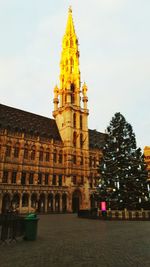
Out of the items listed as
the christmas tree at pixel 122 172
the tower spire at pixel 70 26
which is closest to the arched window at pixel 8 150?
the christmas tree at pixel 122 172

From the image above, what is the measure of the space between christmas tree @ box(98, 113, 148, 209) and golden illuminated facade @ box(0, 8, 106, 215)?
16.9m

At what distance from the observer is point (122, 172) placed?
2662 centimetres

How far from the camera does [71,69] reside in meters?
64.9

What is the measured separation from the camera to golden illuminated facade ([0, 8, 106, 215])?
41.6 metres

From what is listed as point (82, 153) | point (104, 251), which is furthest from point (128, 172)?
point (82, 153)

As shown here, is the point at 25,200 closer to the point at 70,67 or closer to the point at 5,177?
the point at 5,177

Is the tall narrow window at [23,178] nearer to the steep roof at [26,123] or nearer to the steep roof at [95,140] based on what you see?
the steep roof at [26,123]

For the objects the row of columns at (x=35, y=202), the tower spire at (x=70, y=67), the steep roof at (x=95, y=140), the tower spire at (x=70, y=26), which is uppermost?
the tower spire at (x=70, y=26)

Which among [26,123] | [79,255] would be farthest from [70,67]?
[79,255]

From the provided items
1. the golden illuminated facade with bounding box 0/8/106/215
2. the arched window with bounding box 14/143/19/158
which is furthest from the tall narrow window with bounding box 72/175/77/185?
the arched window with bounding box 14/143/19/158

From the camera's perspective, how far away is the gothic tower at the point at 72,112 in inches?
2047

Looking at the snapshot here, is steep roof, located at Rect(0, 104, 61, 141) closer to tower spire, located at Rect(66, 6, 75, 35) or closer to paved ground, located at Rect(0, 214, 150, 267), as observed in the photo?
tower spire, located at Rect(66, 6, 75, 35)

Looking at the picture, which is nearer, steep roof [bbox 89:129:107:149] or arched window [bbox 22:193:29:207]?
arched window [bbox 22:193:29:207]

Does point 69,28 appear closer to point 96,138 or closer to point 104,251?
point 96,138
